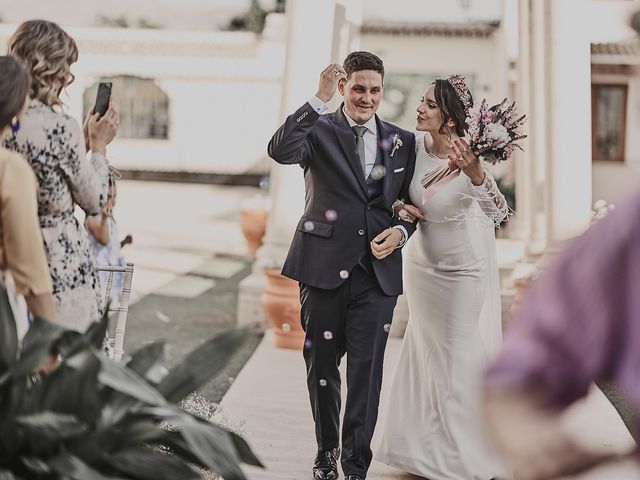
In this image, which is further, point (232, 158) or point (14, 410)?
point (232, 158)

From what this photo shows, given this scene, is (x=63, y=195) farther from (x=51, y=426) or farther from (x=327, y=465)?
(x=327, y=465)

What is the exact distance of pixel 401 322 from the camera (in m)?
10.7

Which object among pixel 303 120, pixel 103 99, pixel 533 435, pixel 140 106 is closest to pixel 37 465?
pixel 533 435

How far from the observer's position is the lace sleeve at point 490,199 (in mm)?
5531

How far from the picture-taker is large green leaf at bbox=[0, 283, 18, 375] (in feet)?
8.26

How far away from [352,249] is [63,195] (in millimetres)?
1784

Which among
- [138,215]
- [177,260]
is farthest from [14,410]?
[138,215]

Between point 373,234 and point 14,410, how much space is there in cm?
330

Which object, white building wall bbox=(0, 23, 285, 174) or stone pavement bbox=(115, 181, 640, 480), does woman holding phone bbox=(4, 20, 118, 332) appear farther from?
white building wall bbox=(0, 23, 285, 174)

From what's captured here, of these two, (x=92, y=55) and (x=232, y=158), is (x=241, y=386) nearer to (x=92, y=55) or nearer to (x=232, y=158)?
(x=232, y=158)

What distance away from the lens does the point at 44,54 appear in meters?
4.02

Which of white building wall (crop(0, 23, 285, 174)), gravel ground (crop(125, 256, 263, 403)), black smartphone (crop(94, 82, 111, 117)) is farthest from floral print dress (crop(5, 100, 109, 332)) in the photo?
white building wall (crop(0, 23, 285, 174))

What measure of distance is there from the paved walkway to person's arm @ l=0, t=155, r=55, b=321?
103 inches

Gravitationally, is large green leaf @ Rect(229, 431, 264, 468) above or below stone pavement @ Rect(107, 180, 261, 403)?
below
